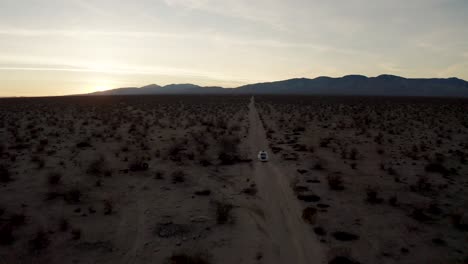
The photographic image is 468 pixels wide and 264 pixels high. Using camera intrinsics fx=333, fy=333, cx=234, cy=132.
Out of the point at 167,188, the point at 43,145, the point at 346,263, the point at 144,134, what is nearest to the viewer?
the point at 346,263

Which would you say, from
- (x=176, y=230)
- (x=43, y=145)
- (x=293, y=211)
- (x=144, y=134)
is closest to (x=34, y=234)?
(x=176, y=230)

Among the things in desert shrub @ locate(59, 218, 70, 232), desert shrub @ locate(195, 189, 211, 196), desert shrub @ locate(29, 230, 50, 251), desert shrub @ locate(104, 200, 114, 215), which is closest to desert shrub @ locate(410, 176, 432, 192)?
desert shrub @ locate(195, 189, 211, 196)

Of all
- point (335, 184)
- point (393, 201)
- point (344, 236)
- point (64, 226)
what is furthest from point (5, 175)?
point (393, 201)

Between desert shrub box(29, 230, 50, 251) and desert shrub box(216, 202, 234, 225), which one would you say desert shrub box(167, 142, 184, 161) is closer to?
desert shrub box(216, 202, 234, 225)

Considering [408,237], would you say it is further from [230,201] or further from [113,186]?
[113,186]

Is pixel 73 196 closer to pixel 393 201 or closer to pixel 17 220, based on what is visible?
pixel 17 220
